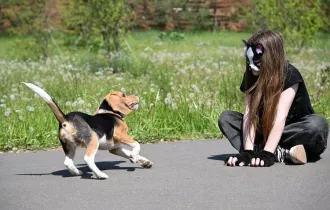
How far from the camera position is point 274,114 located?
250 inches

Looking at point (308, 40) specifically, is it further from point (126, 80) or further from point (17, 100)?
point (17, 100)

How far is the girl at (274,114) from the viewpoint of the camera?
6.30 meters

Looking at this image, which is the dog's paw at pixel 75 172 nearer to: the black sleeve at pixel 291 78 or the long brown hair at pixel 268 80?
the long brown hair at pixel 268 80

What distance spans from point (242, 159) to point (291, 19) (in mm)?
9903

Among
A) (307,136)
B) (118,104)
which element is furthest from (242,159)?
(118,104)

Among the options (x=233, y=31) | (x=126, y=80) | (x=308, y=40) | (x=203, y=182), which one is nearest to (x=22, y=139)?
(x=203, y=182)

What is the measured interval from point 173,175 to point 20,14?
13.4 metres

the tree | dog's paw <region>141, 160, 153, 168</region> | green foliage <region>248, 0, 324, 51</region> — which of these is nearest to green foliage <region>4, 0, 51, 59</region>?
the tree

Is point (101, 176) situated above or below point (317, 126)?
below

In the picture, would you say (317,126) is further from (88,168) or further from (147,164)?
(88,168)

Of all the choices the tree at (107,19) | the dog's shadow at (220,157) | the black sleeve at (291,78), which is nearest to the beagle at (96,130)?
the dog's shadow at (220,157)

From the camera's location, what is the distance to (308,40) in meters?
16.0

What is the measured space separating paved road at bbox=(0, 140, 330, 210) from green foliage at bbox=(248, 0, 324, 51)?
8620mm

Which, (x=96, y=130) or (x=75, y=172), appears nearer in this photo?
(x=96, y=130)
